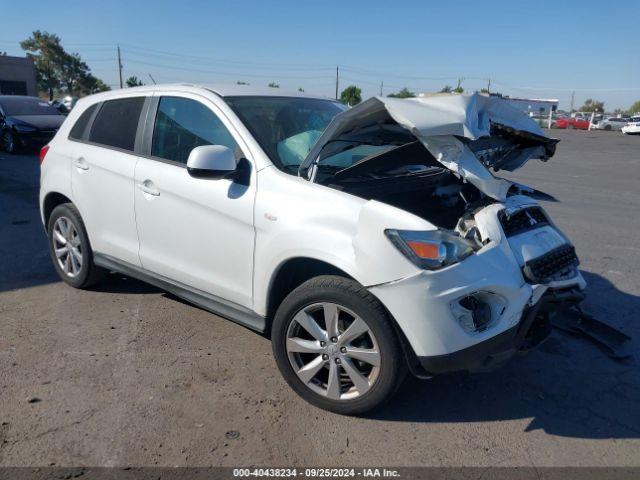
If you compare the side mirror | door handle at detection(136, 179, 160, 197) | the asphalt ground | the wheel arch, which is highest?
the side mirror

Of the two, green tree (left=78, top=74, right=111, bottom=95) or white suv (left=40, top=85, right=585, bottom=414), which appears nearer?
white suv (left=40, top=85, right=585, bottom=414)

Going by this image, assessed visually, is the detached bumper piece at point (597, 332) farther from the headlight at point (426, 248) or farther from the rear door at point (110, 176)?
the rear door at point (110, 176)

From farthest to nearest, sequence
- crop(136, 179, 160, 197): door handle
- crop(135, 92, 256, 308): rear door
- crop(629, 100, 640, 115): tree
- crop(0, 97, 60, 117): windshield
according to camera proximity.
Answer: crop(629, 100, 640, 115): tree
crop(0, 97, 60, 117): windshield
crop(136, 179, 160, 197): door handle
crop(135, 92, 256, 308): rear door

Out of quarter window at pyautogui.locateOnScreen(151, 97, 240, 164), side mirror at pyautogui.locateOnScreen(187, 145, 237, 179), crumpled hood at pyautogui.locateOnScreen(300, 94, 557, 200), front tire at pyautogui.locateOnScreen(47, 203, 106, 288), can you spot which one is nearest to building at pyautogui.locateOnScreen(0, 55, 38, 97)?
front tire at pyautogui.locateOnScreen(47, 203, 106, 288)

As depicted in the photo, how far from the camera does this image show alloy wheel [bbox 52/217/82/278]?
4.87 meters

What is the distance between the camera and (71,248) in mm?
4949

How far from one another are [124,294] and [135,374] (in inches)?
60.1

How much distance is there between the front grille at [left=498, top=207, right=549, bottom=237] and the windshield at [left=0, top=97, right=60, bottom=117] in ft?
52.1

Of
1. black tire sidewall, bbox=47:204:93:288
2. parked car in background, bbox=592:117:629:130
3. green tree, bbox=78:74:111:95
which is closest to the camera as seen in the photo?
black tire sidewall, bbox=47:204:93:288

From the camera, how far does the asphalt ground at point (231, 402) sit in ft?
9.30

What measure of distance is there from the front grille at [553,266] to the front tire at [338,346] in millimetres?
874

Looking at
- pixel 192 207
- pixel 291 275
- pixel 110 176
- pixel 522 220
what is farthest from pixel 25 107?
pixel 522 220

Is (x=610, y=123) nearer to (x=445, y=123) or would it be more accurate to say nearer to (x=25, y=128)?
(x=25, y=128)

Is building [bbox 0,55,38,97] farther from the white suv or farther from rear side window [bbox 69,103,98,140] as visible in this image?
the white suv
